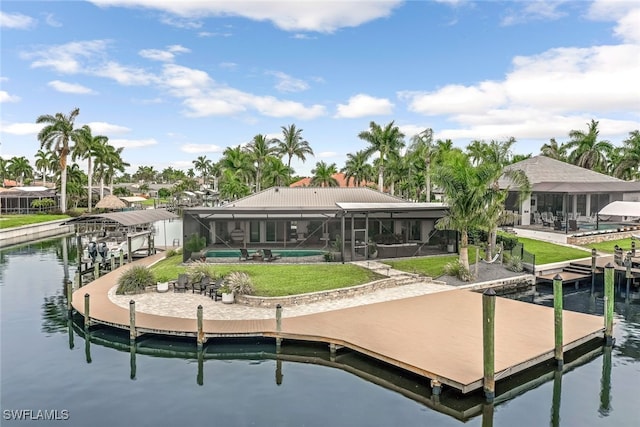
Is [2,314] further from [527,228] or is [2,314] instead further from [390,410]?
[527,228]

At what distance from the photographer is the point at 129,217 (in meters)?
30.9

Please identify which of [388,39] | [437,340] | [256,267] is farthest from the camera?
[388,39]

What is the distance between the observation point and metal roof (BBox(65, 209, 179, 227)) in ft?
93.7

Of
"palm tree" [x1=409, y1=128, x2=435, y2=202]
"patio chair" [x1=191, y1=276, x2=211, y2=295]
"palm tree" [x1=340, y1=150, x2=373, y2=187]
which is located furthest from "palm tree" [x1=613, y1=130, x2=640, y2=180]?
"patio chair" [x1=191, y1=276, x2=211, y2=295]

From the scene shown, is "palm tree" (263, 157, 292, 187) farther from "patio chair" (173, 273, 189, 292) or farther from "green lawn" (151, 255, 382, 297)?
"patio chair" (173, 273, 189, 292)

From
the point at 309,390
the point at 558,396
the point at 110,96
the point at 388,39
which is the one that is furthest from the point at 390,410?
the point at 110,96

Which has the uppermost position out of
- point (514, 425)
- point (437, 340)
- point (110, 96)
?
point (110, 96)

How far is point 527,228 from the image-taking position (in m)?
37.6

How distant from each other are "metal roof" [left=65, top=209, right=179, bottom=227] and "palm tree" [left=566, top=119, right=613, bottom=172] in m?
48.3

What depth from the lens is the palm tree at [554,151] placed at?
63250 mm

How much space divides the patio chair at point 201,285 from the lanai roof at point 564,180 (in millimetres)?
27739

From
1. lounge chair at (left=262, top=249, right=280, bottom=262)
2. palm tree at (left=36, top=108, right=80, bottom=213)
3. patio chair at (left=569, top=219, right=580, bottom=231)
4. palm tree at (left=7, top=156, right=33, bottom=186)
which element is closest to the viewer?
lounge chair at (left=262, top=249, right=280, bottom=262)

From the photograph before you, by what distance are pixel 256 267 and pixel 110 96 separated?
1410 inches

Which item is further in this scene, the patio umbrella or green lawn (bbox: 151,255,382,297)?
the patio umbrella
